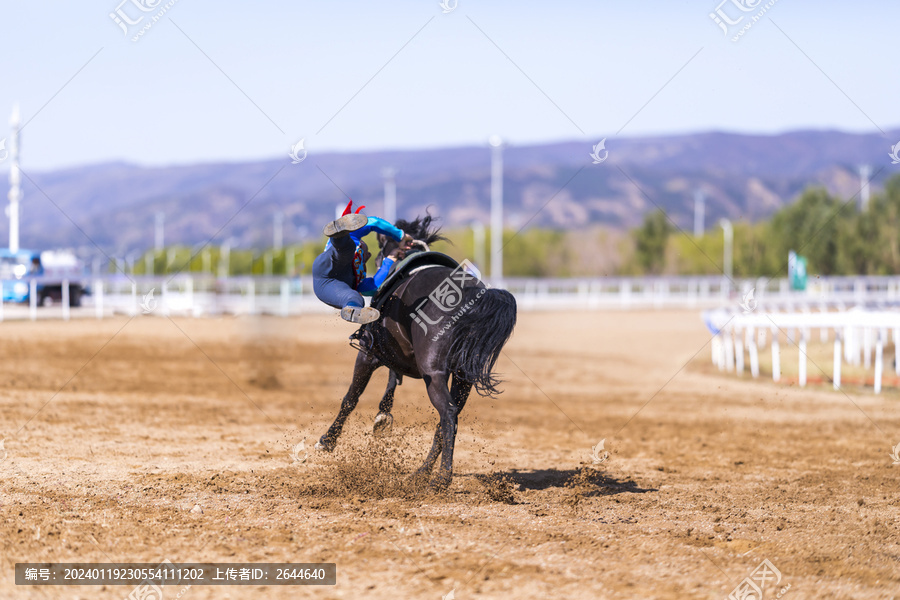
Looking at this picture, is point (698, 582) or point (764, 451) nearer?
point (698, 582)

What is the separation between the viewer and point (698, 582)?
4.18 m

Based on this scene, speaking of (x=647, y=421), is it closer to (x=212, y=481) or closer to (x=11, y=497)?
(x=212, y=481)

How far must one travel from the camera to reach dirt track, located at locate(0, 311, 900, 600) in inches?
170

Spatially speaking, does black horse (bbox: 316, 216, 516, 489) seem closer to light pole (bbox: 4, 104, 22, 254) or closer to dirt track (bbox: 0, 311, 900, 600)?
dirt track (bbox: 0, 311, 900, 600)

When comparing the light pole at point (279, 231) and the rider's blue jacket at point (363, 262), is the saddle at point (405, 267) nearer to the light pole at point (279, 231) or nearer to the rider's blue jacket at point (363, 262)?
the rider's blue jacket at point (363, 262)

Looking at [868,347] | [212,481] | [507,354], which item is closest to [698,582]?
[212,481]

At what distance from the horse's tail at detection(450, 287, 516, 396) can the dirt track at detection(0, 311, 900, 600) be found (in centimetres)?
78

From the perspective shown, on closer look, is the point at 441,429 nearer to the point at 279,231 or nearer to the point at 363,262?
the point at 363,262

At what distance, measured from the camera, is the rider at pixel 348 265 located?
6195 millimetres

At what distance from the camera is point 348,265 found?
6.74m

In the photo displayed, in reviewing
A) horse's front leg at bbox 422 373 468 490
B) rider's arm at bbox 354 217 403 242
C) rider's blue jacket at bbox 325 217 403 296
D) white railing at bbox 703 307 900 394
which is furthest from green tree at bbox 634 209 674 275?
horse's front leg at bbox 422 373 468 490

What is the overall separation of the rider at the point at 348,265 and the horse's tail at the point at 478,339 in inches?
24.4

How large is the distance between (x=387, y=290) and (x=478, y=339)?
787 millimetres

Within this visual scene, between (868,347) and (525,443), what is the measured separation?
30.0ft
